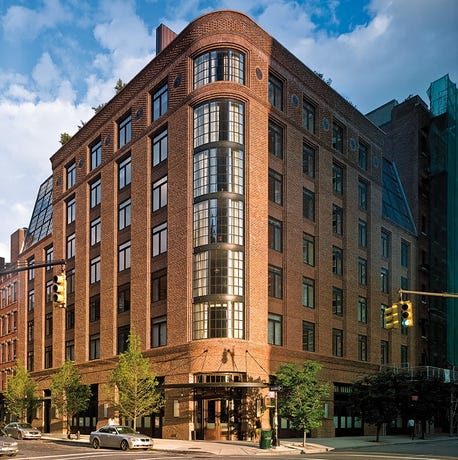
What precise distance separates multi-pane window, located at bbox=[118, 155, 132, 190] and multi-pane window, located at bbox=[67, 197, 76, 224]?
10.2 m

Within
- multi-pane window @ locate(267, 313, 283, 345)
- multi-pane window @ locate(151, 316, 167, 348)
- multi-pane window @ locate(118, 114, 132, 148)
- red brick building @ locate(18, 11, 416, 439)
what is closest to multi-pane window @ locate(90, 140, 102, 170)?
red brick building @ locate(18, 11, 416, 439)

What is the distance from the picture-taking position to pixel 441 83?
74.7 m

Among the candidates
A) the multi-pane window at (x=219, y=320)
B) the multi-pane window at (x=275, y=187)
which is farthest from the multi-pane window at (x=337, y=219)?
the multi-pane window at (x=219, y=320)

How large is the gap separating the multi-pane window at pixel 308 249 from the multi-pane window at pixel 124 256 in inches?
550

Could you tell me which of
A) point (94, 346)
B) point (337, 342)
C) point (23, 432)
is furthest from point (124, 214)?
point (337, 342)

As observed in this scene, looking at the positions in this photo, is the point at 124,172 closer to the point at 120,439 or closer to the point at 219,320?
the point at 219,320

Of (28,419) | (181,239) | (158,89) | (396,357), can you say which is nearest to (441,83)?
(396,357)

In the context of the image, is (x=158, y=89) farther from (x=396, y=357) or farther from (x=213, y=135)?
(x=396, y=357)

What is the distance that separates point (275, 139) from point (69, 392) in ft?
82.7

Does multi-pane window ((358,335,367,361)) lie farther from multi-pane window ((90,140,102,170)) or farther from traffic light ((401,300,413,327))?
traffic light ((401,300,413,327))

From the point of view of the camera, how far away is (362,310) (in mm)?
57344

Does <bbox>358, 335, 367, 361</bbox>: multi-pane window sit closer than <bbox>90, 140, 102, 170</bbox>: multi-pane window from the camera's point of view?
Yes

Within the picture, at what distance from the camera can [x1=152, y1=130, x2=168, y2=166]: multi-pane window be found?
160 ft

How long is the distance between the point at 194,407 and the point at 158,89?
23979 mm
